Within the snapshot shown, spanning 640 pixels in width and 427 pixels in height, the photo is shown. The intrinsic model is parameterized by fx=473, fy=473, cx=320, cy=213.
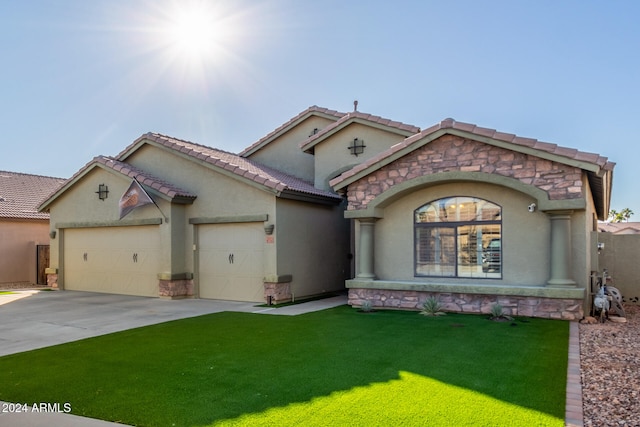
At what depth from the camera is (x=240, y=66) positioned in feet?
49.8

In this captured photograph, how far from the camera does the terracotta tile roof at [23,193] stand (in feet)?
71.6

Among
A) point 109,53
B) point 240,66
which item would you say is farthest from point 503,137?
point 109,53

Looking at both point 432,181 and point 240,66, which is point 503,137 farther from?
point 240,66

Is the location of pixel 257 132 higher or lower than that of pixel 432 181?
higher

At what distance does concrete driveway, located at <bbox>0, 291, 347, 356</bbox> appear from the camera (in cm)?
920

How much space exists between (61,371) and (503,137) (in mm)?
9451

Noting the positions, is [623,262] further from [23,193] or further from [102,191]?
[23,193]

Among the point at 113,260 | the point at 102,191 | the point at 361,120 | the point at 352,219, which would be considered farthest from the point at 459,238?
the point at 102,191

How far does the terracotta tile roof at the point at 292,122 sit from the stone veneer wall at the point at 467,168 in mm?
5979

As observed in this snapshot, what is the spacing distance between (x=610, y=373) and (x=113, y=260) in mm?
15369

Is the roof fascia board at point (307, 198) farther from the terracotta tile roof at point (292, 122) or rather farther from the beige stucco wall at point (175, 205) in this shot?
the terracotta tile roof at point (292, 122)

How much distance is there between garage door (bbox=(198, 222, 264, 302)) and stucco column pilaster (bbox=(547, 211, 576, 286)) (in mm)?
7708

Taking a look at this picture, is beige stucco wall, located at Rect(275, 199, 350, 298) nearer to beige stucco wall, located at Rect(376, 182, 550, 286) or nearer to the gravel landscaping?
beige stucco wall, located at Rect(376, 182, 550, 286)

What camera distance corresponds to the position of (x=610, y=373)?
629 cm
